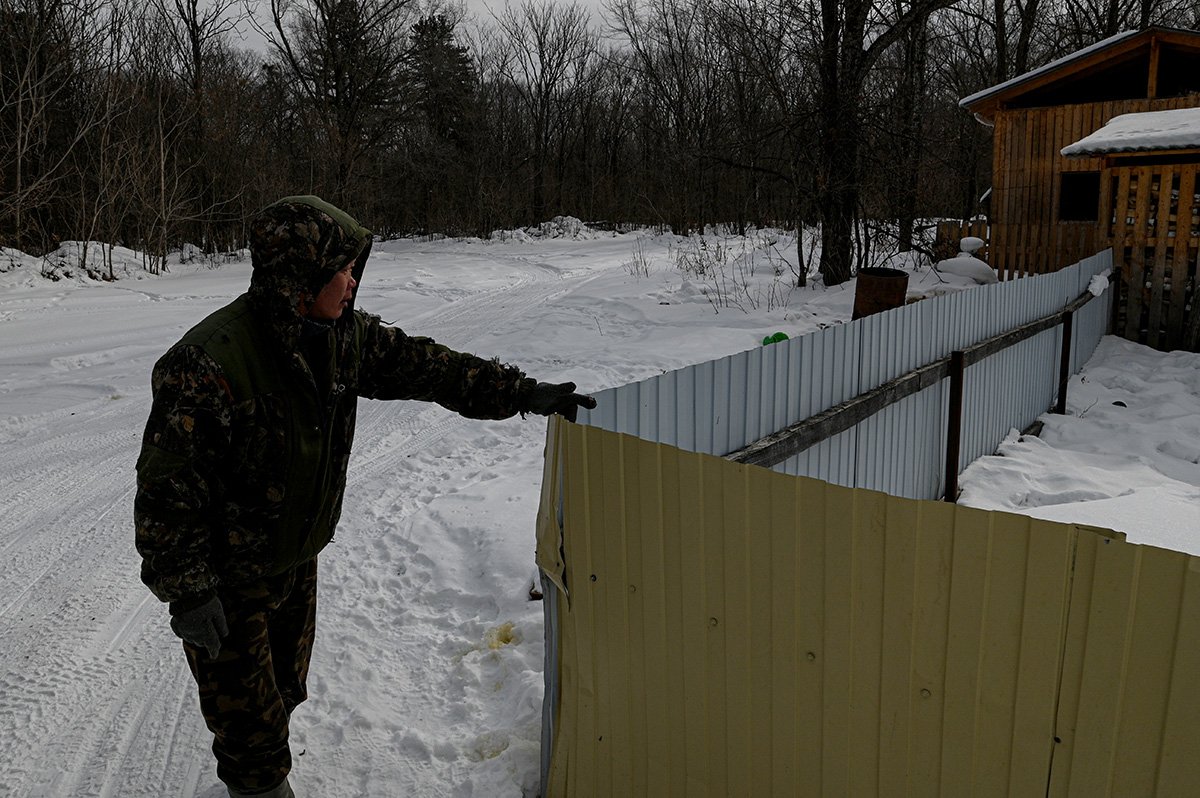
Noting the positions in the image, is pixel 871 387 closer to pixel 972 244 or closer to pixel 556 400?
pixel 556 400

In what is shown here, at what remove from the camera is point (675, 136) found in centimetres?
3656

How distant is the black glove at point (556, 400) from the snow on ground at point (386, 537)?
1174 millimetres

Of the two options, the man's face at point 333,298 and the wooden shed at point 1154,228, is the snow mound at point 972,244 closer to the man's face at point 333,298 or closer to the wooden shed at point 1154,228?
the wooden shed at point 1154,228

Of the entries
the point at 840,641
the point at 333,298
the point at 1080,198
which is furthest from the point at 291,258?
the point at 1080,198

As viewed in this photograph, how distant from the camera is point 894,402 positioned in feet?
16.8

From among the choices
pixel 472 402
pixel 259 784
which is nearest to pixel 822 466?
pixel 472 402

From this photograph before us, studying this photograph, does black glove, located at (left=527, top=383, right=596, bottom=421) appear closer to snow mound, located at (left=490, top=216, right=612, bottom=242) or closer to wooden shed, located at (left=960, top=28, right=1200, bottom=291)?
wooden shed, located at (left=960, top=28, right=1200, bottom=291)

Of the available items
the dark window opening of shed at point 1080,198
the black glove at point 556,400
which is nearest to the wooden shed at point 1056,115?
the dark window opening of shed at point 1080,198

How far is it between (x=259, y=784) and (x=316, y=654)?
1161mm

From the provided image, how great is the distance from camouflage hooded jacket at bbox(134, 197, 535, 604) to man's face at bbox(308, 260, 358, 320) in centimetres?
3

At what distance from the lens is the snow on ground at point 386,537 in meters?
3.07

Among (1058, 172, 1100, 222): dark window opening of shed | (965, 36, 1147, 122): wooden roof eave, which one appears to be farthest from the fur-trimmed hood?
(1058, 172, 1100, 222): dark window opening of shed

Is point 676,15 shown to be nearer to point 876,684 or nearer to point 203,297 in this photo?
point 203,297

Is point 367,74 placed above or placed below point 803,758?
above
